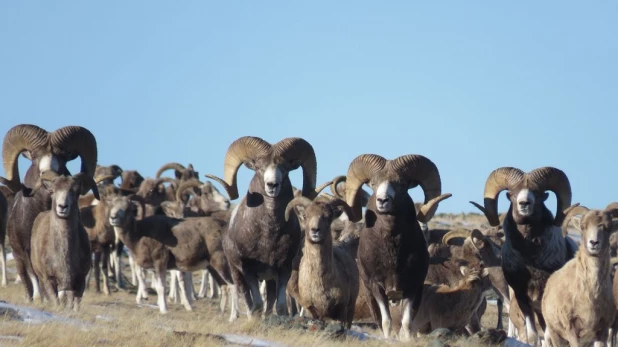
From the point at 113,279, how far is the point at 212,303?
12.3ft

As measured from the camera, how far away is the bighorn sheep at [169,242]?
28062mm

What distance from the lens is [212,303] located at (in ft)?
103

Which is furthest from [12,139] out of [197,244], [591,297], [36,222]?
[591,297]

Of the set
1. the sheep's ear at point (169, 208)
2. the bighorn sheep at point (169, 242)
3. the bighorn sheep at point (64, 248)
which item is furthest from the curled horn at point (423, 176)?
the sheep's ear at point (169, 208)

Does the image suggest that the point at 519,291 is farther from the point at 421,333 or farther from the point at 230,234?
the point at 230,234

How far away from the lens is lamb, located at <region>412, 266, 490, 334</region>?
70.4 feet

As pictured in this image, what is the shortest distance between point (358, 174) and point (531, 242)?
2.92 metres

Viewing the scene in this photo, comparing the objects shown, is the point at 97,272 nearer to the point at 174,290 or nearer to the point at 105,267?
the point at 105,267

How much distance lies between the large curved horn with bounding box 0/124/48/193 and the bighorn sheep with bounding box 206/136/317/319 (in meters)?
3.88

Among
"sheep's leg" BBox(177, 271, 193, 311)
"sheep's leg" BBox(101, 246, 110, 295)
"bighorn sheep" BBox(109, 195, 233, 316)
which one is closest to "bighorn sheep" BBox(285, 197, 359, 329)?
"bighorn sheep" BBox(109, 195, 233, 316)

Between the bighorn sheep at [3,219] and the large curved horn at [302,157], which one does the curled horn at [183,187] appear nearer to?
the bighorn sheep at [3,219]

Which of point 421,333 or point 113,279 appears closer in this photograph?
point 421,333

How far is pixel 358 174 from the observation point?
21.7 meters

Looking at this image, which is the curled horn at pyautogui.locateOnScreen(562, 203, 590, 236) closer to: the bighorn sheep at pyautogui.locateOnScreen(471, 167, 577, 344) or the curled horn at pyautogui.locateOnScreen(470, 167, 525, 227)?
the bighorn sheep at pyautogui.locateOnScreen(471, 167, 577, 344)
